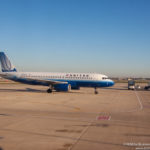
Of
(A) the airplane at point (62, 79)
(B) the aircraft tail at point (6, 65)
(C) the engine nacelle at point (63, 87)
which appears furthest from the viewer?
(B) the aircraft tail at point (6, 65)

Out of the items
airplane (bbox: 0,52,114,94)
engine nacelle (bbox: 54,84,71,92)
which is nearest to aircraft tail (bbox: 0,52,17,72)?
airplane (bbox: 0,52,114,94)

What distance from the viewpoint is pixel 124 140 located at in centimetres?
935

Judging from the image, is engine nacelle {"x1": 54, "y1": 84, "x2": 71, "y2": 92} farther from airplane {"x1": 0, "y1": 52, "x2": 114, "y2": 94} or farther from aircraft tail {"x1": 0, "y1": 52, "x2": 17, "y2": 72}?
aircraft tail {"x1": 0, "y1": 52, "x2": 17, "y2": 72}

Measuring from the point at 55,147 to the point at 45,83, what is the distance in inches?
1199

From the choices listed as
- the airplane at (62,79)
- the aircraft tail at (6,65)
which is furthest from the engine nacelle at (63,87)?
the aircraft tail at (6,65)

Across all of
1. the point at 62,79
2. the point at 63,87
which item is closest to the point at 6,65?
the point at 62,79

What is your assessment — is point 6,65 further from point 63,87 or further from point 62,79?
point 63,87

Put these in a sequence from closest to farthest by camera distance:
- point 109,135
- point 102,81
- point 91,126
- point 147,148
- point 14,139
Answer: point 147,148, point 14,139, point 109,135, point 91,126, point 102,81

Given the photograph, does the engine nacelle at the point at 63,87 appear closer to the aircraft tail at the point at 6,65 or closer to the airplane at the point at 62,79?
the airplane at the point at 62,79

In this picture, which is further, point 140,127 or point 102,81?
point 102,81

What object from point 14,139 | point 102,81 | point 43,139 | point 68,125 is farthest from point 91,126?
point 102,81

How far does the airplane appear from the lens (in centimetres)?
3747

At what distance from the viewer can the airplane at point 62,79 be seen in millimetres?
37469

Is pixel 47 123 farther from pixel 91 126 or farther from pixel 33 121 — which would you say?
pixel 91 126
